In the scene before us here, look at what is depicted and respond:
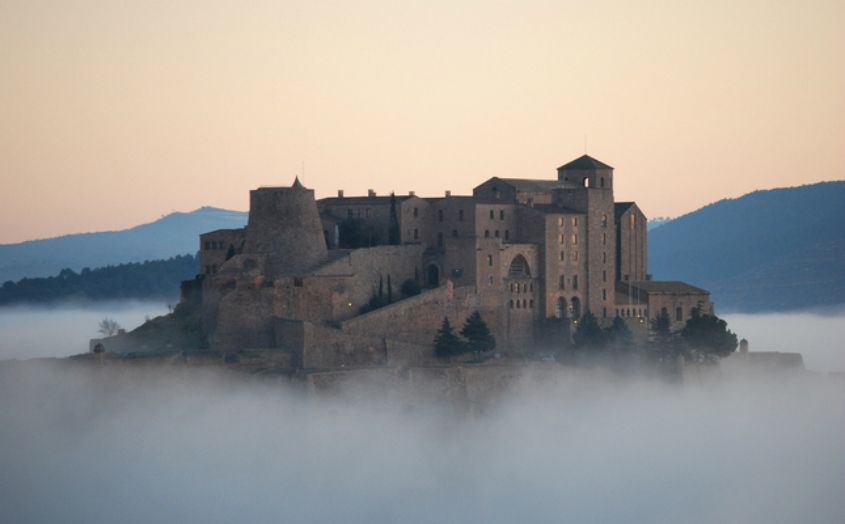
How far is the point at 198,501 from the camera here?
87.8m

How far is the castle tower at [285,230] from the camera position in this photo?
86.6 meters

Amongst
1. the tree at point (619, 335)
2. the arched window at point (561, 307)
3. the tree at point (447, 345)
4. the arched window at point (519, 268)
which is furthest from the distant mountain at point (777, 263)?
the tree at point (447, 345)

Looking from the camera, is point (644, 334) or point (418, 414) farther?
point (644, 334)

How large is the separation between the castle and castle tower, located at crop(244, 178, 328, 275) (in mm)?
45

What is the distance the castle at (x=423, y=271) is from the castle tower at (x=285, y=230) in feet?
0.15

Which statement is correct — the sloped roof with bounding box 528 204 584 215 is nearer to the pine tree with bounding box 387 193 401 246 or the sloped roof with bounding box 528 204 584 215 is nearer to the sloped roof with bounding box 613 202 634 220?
the sloped roof with bounding box 613 202 634 220

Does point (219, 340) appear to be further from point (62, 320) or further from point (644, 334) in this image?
point (62, 320)

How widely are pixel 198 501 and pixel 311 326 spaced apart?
10.5 metres

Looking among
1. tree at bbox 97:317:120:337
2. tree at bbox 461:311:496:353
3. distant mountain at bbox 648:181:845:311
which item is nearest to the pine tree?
tree at bbox 461:311:496:353

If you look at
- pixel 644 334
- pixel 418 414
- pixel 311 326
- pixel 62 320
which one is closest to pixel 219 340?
pixel 311 326

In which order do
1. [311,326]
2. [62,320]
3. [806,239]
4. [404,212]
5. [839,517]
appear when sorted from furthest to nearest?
[806,239] < [62,320] < [839,517] < [404,212] < [311,326]

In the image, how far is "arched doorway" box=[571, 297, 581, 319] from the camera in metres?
93.6

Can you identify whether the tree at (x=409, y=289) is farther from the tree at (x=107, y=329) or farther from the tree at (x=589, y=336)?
the tree at (x=107, y=329)

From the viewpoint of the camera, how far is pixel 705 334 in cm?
9544
